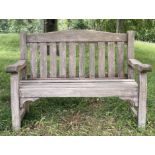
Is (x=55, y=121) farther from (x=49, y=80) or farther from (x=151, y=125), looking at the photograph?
(x=151, y=125)

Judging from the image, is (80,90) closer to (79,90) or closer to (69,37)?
(79,90)

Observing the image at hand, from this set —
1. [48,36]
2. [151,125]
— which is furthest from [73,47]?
[151,125]

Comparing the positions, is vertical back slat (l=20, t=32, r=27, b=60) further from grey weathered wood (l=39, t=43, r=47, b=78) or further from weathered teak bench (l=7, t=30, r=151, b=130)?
grey weathered wood (l=39, t=43, r=47, b=78)

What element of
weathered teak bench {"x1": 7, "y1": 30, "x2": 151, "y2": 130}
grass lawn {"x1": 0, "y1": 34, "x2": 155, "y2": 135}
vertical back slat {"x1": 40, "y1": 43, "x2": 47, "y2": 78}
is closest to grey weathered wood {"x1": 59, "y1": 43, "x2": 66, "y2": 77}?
weathered teak bench {"x1": 7, "y1": 30, "x2": 151, "y2": 130}

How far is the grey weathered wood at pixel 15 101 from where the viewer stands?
439 cm

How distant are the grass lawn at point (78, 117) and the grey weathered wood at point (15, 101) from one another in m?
0.10

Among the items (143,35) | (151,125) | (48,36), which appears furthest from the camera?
(143,35)

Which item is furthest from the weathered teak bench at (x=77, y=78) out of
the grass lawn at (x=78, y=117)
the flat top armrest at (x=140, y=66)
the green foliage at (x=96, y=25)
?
A: the green foliage at (x=96, y=25)

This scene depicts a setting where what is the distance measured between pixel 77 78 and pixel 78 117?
20.6 inches

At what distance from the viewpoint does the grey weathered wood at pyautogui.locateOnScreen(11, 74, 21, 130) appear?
14.4 ft

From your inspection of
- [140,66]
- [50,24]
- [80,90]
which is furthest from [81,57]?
[50,24]

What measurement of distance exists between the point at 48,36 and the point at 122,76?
1141mm

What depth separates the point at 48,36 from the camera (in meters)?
5.10

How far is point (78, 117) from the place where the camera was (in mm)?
5129
